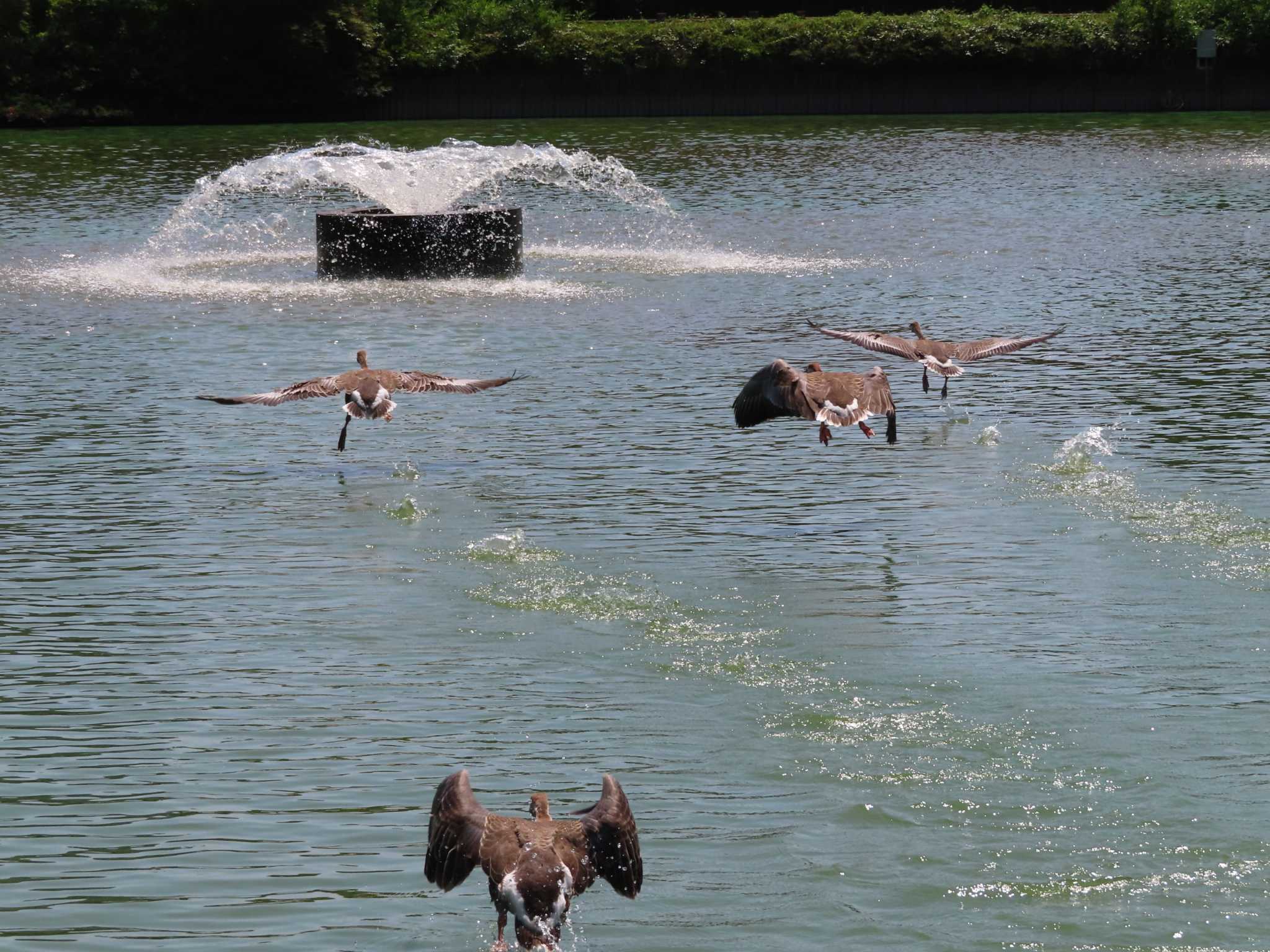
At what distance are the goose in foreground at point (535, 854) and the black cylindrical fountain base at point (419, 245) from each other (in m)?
23.1

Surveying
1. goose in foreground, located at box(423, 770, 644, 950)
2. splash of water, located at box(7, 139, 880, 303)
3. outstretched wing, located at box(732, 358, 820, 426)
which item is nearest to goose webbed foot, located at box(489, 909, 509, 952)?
goose in foreground, located at box(423, 770, 644, 950)

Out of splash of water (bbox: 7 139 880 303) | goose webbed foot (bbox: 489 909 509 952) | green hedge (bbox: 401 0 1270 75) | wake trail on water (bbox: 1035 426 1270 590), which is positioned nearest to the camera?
goose webbed foot (bbox: 489 909 509 952)

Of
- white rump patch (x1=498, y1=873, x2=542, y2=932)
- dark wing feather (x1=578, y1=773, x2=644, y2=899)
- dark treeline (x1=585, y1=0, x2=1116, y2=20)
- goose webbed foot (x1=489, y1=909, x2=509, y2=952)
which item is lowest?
goose webbed foot (x1=489, y1=909, x2=509, y2=952)

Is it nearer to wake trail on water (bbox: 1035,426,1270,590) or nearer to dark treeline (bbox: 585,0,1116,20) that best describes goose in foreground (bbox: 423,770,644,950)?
wake trail on water (bbox: 1035,426,1270,590)

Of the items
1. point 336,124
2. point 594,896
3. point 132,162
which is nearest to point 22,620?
point 594,896

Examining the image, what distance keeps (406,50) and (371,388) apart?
5869 cm

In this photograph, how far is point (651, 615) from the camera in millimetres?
13281

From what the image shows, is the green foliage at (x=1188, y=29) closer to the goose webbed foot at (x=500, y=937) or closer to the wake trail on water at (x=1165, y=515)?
the wake trail on water at (x=1165, y=515)

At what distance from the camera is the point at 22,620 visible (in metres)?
13.2

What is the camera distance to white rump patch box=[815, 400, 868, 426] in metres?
15.4

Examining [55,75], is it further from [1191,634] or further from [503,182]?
[1191,634]

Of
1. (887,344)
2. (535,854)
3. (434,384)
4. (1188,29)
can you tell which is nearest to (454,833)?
(535,854)

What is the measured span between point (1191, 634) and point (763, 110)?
196 feet

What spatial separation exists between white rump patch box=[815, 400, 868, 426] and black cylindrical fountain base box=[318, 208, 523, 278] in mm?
15462
